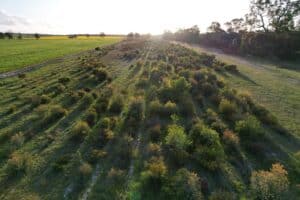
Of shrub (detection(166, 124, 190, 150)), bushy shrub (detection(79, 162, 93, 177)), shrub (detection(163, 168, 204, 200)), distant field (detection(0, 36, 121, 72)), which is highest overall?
shrub (detection(166, 124, 190, 150))

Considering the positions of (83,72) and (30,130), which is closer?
(30,130)

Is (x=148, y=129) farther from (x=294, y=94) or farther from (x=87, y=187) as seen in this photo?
(x=294, y=94)

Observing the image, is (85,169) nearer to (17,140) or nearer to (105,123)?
(105,123)

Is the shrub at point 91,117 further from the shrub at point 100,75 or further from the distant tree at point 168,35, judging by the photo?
the distant tree at point 168,35

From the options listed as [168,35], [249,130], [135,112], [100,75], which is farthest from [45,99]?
[168,35]

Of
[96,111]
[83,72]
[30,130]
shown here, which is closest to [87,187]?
[30,130]

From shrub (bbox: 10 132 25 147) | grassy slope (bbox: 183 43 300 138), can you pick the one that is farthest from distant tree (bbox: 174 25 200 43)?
shrub (bbox: 10 132 25 147)

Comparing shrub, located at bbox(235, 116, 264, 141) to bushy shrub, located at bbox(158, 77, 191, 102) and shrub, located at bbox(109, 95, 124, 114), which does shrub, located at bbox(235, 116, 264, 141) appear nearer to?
bushy shrub, located at bbox(158, 77, 191, 102)

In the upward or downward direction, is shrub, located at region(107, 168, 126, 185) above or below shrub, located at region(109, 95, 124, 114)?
below
